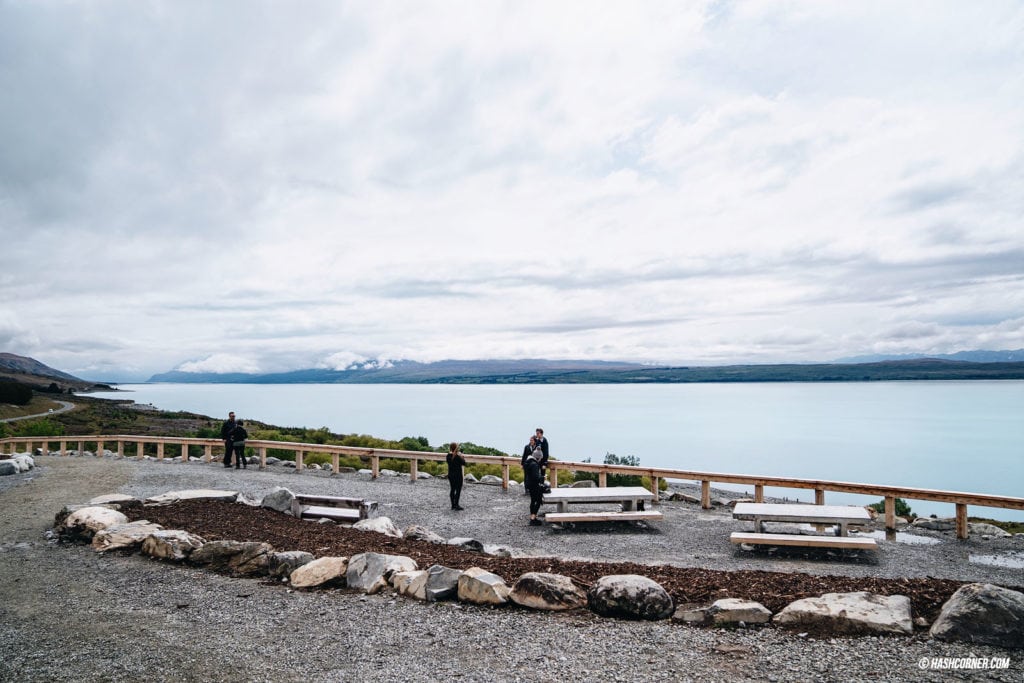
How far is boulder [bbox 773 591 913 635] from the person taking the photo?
17.0ft

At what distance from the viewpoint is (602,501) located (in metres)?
11.5

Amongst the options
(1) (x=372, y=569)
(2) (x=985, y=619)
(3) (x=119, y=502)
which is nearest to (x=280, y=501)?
(3) (x=119, y=502)

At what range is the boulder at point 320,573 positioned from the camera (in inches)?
264

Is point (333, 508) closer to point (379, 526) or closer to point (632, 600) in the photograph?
point (379, 526)

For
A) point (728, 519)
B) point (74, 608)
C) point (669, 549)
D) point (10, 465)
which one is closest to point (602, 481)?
point (728, 519)

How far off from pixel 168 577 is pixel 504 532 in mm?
5278

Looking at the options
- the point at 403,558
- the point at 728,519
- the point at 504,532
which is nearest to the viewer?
the point at 403,558

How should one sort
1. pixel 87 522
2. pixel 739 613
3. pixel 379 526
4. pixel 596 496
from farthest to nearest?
pixel 596 496 → pixel 379 526 → pixel 87 522 → pixel 739 613

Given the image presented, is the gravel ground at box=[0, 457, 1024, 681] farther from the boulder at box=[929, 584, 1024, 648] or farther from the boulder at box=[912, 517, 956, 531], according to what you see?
the boulder at box=[912, 517, 956, 531]

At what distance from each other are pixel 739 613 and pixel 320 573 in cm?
410

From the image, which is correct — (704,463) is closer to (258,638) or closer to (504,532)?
(504,532)

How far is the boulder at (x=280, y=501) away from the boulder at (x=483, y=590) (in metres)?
5.86

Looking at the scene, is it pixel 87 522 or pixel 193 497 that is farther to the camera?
pixel 193 497

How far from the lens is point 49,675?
4758 millimetres
